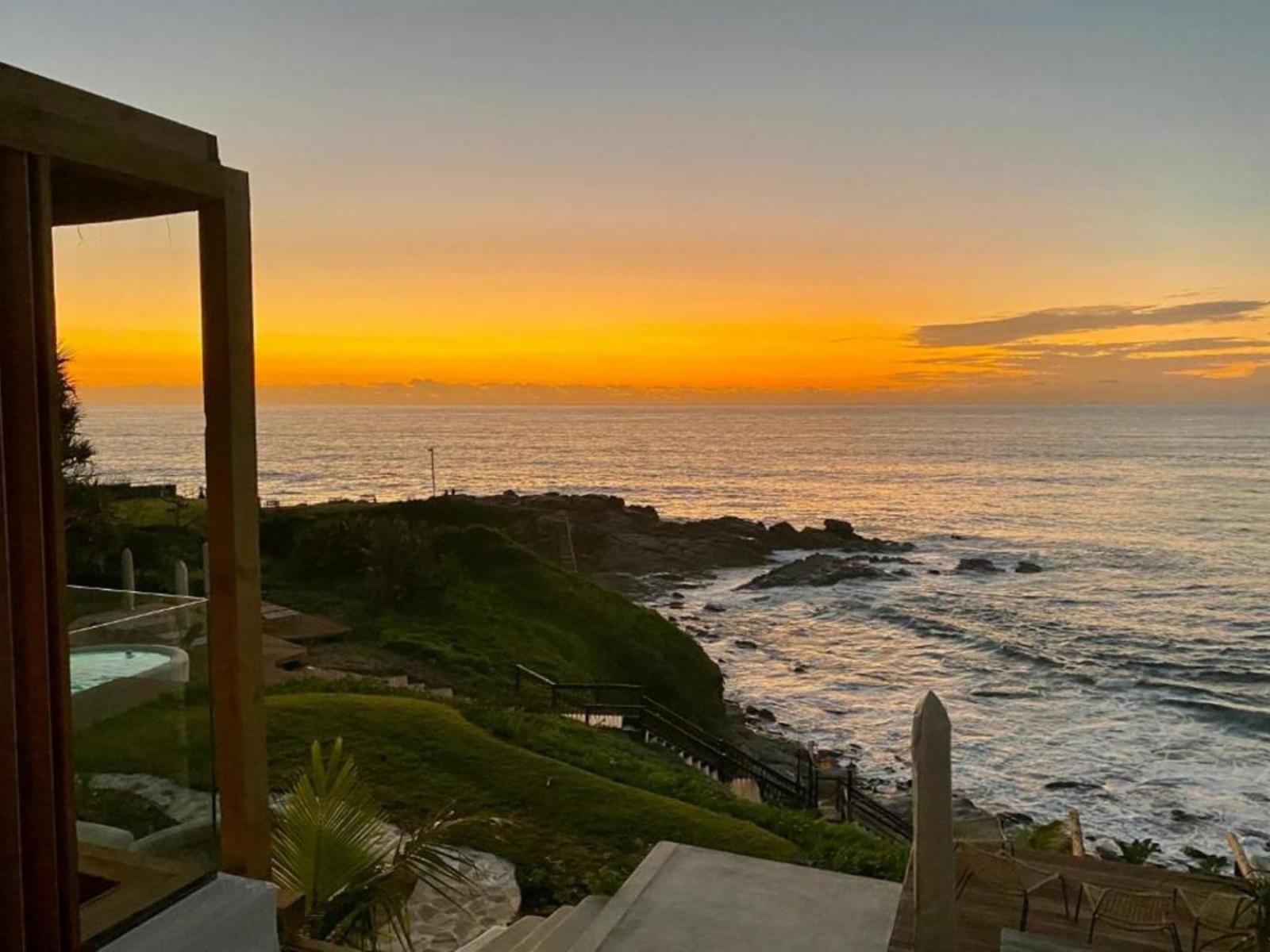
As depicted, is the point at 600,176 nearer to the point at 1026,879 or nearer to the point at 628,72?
the point at 628,72

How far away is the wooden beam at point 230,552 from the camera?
146 inches

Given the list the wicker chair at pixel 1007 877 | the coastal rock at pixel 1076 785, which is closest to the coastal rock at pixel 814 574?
the coastal rock at pixel 1076 785

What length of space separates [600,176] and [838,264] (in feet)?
59.3

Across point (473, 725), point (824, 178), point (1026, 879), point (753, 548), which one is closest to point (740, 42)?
point (824, 178)

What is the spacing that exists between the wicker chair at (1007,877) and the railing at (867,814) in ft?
31.4

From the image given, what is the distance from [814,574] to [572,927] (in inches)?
1538

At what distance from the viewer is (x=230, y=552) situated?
3744 mm

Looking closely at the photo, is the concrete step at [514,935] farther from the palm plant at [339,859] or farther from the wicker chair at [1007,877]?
the wicker chair at [1007,877]

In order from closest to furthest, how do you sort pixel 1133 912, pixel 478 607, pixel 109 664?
pixel 109 664 < pixel 1133 912 < pixel 478 607

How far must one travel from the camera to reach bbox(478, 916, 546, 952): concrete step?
6.41m

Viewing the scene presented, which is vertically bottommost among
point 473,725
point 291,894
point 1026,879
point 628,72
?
point 473,725

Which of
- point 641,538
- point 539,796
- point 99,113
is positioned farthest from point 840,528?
point 99,113

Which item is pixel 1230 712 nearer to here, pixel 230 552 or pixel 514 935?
pixel 514 935

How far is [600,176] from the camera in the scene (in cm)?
2544
